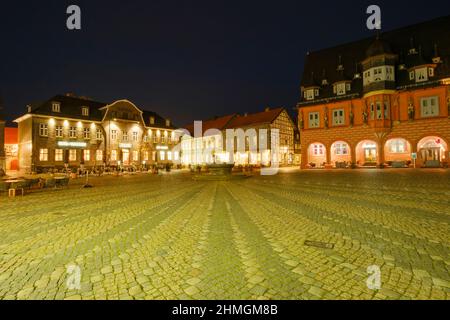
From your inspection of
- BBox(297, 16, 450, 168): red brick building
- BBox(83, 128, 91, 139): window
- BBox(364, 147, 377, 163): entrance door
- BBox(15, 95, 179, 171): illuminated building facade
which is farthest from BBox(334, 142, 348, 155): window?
BBox(83, 128, 91, 139): window

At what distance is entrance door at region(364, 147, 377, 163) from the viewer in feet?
103

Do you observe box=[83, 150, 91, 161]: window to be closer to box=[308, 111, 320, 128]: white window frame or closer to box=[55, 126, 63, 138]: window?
box=[55, 126, 63, 138]: window

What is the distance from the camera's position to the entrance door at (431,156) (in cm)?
2637

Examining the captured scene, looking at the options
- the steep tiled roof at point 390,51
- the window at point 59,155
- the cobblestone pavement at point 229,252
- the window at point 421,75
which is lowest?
the cobblestone pavement at point 229,252

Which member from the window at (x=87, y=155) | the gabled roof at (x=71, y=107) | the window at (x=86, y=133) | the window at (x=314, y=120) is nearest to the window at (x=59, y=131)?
the gabled roof at (x=71, y=107)

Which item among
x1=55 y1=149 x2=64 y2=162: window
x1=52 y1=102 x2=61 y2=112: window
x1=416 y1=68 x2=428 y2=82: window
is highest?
x1=416 y1=68 x2=428 y2=82: window

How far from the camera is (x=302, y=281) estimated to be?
140 inches

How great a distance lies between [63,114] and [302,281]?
40.0m

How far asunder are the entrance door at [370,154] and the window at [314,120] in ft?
22.9

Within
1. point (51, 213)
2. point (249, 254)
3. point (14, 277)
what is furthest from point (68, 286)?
point (51, 213)

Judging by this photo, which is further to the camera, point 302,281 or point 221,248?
point 221,248

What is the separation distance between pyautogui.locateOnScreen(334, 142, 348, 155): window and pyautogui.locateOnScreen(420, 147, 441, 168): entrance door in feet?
26.1

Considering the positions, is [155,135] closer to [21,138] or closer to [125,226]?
[21,138]

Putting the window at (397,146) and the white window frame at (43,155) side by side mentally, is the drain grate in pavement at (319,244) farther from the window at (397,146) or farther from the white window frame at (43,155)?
the white window frame at (43,155)
